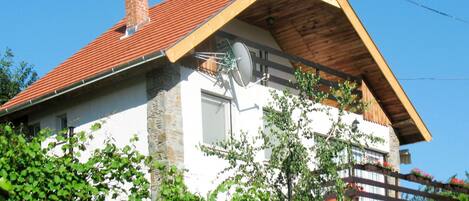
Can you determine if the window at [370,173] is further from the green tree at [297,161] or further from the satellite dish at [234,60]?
the green tree at [297,161]

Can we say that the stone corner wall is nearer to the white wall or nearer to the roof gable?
the roof gable

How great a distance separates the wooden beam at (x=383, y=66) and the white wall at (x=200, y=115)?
2.19 meters

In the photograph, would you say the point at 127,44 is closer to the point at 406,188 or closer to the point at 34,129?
the point at 34,129

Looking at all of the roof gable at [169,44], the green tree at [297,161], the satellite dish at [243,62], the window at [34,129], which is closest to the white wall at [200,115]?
the satellite dish at [243,62]

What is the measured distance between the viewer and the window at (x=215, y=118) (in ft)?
64.2

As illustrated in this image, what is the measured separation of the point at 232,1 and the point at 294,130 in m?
5.62

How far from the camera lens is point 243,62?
64.0ft

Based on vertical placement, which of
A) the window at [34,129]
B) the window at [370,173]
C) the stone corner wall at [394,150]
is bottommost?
the window at [370,173]

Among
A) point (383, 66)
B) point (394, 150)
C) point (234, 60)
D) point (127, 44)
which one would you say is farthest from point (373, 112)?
point (127, 44)

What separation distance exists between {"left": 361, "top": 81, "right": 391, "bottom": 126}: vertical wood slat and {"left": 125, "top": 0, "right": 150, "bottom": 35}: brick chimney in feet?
18.6

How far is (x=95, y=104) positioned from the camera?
804 inches

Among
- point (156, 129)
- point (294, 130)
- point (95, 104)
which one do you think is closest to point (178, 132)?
point (156, 129)

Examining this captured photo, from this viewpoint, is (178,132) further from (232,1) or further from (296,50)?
(296,50)

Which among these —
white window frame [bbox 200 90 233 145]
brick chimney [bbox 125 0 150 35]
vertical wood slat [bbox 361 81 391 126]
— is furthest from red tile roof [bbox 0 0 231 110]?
vertical wood slat [bbox 361 81 391 126]
